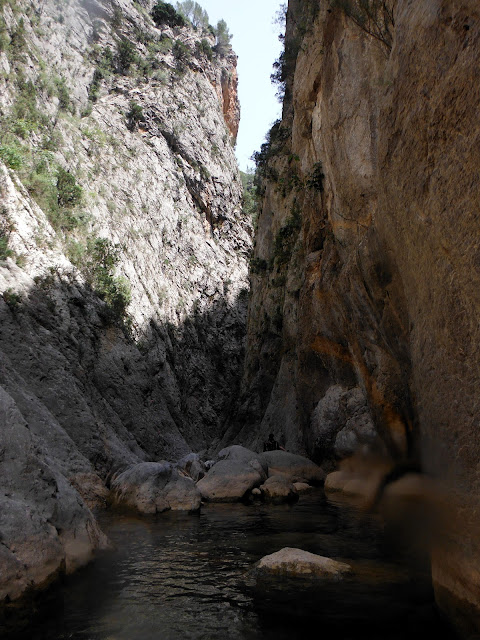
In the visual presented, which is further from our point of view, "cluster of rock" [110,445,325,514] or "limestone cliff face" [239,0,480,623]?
"cluster of rock" [110,445,325,514]

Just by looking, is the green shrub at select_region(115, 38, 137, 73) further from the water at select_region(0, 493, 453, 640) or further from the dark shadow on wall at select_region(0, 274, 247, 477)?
the water at select_region(0, 493, 453, 640)

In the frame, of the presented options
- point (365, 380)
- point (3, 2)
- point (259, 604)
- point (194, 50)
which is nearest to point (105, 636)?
point (259, 604)

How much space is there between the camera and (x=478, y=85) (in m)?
3.88

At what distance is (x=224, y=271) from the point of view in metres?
44.9

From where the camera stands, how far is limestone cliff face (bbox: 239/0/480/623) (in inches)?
164

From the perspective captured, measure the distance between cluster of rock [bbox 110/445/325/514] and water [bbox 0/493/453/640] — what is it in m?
2.71

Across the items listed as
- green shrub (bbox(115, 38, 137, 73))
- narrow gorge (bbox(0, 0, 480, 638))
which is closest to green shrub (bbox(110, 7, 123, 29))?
narrow gorge (bbox(0, 0, 480, 638))

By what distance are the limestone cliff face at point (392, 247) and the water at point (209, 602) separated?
89cm

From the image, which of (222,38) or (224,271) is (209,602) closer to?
Answer: (224,271)

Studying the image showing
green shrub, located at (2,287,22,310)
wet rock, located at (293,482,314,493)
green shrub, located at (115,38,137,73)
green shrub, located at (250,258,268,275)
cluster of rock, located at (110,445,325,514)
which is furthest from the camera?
green shrub, located at (115,38,137,73)

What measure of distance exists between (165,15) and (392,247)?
5277 cm

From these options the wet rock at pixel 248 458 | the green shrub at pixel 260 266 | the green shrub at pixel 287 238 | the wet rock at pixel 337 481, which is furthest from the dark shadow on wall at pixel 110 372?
the green shrub at pixel 287 238

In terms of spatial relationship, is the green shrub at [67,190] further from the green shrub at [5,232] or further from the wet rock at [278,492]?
the wet rock at [278,492]

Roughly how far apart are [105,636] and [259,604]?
1692 mm
